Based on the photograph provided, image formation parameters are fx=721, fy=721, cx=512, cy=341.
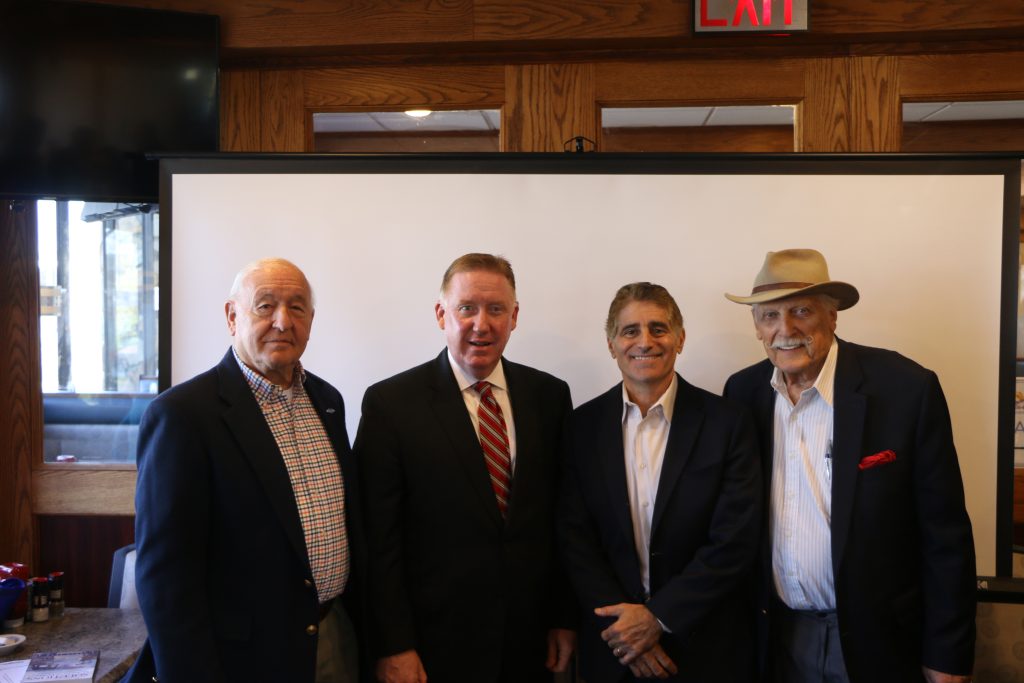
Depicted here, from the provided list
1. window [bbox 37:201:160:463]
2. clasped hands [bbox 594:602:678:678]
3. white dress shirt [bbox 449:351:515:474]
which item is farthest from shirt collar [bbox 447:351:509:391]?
window [bbox 37:201:160:463]

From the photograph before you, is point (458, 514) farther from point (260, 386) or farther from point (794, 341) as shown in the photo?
point (794, 341)

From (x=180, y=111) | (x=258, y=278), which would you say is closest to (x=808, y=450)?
(x=258, y=278)

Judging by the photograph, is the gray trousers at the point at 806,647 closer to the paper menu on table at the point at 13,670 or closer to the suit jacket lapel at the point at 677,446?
the suit jacket lapel at the point at 677,446

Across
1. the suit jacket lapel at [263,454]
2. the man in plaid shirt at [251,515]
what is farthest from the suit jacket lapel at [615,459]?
the suit jacket lapel at [263,454]

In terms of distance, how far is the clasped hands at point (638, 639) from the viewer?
6.09 feet

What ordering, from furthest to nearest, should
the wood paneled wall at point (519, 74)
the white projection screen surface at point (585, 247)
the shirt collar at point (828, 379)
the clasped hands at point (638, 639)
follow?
1. the wood paneled wall at point (519, 74)
2. the white projection screen surface at point (585, 247)
3. the shirt collar at point (828, 379)
4. the clasped hands at point (638, 639)

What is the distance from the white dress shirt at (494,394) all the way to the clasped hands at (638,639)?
0.47m

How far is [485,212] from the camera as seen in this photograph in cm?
254

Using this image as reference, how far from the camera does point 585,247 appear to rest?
253 cm

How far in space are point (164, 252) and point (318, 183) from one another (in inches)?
23.3

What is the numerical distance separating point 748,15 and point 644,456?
1.89 meters

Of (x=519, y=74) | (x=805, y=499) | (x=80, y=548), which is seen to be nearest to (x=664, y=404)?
(x=805, y=499)

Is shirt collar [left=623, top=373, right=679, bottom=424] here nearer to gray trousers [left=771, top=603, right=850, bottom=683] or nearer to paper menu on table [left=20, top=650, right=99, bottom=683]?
gray trousers [left=771, top=603, right=850, bottom=683]

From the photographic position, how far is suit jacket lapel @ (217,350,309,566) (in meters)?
1.67
